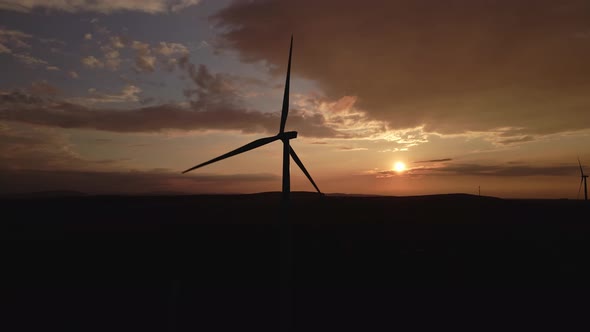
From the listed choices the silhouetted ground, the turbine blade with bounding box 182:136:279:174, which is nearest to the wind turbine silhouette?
the turbine blade with bounding box 182:136:279:174

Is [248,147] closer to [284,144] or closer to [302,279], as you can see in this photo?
[284,144]

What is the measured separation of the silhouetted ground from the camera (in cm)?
2455

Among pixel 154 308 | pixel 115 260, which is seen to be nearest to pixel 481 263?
Result: pixel 154 308

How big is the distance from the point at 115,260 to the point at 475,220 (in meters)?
59.0

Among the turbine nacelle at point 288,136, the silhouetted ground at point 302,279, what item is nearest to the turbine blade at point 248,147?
the turbine nacelle at point 288,136

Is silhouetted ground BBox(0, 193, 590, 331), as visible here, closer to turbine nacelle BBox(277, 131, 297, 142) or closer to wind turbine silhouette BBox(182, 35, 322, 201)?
wind turbine silhouette BBox(182, 35, 322, 201)

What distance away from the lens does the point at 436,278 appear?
3247 cm

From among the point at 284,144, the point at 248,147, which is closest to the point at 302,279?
the point at 248,147

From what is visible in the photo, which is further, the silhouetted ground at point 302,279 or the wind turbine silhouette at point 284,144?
the silhouetted ground at point 302,279

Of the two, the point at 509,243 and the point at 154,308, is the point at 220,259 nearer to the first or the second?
the point at 154,308

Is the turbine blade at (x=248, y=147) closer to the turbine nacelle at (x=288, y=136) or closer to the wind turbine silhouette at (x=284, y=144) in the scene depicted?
the wind turbine silhouette at (x=284, y=144)

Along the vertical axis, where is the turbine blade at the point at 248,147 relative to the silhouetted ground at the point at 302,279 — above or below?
above

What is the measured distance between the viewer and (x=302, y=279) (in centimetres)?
3228

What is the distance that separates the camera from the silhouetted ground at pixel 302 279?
24547 millimetres
